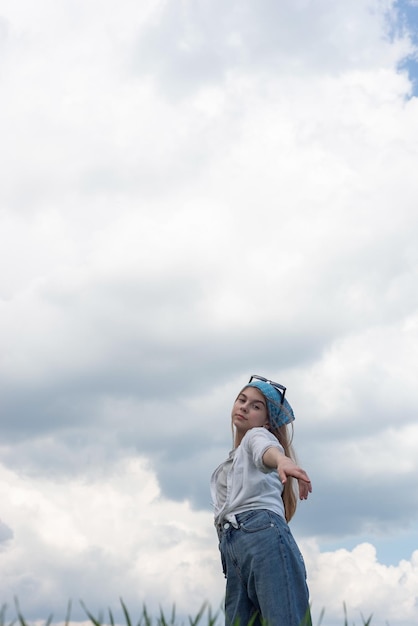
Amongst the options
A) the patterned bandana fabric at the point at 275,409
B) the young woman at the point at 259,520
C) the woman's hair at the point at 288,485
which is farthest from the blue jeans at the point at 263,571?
the patterned bandana fabric at the point at 275,409

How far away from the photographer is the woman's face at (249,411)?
671 centimetres

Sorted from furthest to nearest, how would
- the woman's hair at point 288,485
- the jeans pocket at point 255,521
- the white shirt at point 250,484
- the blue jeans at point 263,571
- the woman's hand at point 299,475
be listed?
1. the woman's hair at point 288,485
2. the white shirt at point 250,484
3. the jeans pocket at point 255,521
4. the blue jeans at point 263,571
5. the woman's hand at point 299,475

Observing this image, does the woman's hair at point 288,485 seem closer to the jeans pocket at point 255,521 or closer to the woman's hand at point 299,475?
the jeans pocket at point 255,521

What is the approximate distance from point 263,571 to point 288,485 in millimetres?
1114

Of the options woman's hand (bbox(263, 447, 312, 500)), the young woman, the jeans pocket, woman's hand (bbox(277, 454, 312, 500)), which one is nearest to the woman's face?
the young woman

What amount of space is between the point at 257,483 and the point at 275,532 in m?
0.43

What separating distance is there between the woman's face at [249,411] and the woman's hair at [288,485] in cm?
14

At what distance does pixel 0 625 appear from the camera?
4.10 meters

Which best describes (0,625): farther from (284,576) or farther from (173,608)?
(284,576)

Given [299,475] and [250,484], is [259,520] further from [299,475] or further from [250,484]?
[299,475]

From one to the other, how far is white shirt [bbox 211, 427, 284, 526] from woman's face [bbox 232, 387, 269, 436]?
312mm

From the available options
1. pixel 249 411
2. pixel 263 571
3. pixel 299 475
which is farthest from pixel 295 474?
pixel 249 411

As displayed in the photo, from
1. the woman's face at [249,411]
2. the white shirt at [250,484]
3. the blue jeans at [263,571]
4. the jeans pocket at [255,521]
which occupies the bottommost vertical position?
the blue jeans at [263,571]

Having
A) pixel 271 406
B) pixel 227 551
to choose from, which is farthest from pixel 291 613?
pixel 271 406
